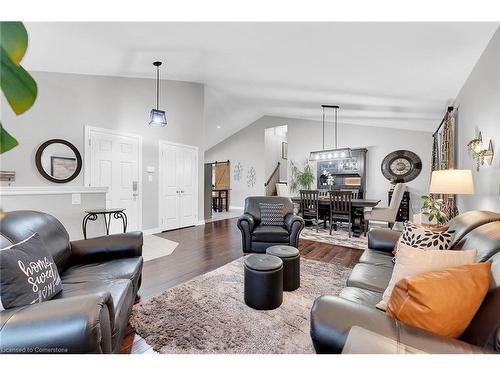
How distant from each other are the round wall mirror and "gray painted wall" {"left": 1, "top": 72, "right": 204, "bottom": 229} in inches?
3.1

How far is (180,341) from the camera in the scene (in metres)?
1.63

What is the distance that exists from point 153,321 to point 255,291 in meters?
0.84

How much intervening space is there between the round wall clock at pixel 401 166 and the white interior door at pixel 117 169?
6.38 meters

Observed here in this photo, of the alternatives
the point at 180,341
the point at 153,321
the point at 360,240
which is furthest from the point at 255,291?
the point at 360,240

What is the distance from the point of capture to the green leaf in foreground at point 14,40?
1.92 feet

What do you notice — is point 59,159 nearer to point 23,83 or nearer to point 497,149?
point 23,83

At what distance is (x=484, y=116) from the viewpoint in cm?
246

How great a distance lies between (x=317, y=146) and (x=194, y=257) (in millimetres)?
5758

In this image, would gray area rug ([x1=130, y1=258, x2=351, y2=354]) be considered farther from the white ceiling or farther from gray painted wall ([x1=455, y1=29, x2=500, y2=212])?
the white ceiling

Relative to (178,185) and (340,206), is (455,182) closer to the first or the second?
(340,206)

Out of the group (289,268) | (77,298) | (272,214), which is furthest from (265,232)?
(77,298)

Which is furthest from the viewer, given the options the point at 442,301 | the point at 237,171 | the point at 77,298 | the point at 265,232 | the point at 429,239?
the point at 237,171

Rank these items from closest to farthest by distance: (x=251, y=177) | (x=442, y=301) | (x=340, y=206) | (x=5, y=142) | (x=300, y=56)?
(x=5, y=142), (x=442, y=301), (x=300, y=56), (x=340, y=206), (x=251, y=177)
